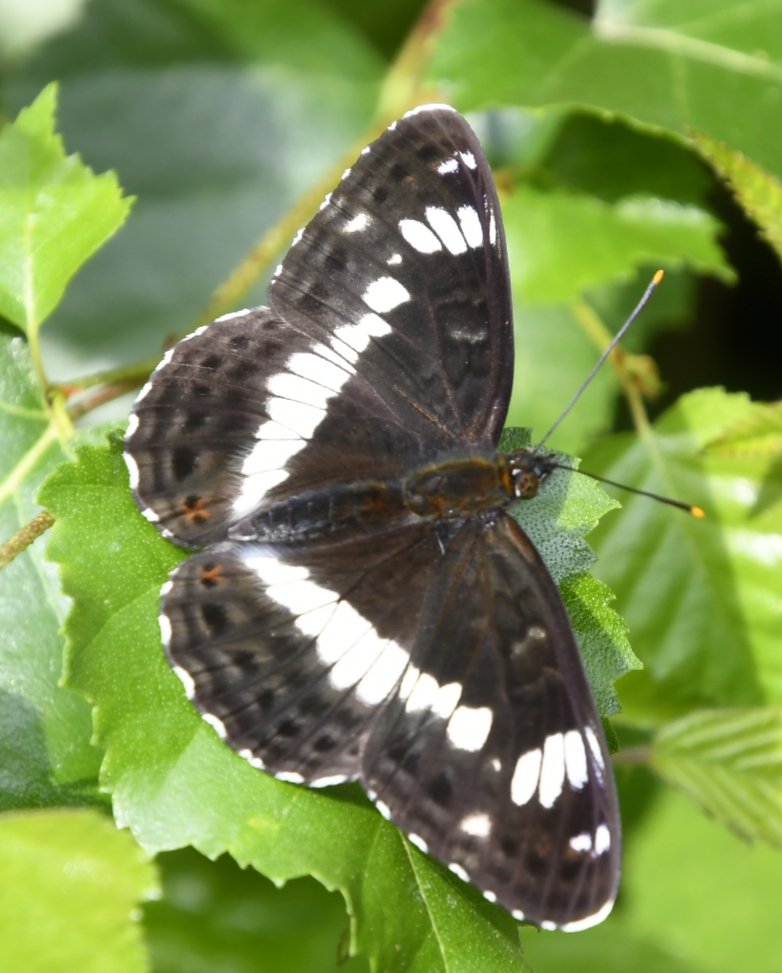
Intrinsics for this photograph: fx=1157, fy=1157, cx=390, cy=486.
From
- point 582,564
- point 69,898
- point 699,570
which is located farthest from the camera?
point 699,570

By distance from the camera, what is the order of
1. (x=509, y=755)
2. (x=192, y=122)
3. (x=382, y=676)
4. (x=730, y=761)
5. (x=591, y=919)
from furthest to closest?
(x=192, y=122), (x=730, y=761), (x=382, y=676), (x=509, y=755), (x=591, y=919)

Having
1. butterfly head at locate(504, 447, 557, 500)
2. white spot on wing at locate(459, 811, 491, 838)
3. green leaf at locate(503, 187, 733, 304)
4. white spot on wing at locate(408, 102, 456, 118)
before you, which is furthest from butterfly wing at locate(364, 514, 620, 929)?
green leaf at locate(503, 187, 733, 304)

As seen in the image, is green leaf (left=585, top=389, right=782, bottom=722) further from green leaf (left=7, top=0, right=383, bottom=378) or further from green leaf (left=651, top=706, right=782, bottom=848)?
green leaf (left=7, top=0, right=383, bottom=378)

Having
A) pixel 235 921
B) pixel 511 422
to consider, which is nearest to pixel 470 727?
pixel 511 422

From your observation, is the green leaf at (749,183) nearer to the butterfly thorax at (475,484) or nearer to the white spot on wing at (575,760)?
the butterfly thorax at (475,484)

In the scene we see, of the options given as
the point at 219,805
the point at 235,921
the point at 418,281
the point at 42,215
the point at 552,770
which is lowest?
the point at 235,921

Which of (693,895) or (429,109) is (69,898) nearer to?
(429,109)

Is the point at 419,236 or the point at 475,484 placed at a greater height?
the point at 419,236

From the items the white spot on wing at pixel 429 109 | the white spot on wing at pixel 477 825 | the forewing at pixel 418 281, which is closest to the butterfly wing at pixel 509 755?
the white spot on wing at pixel 477 825
